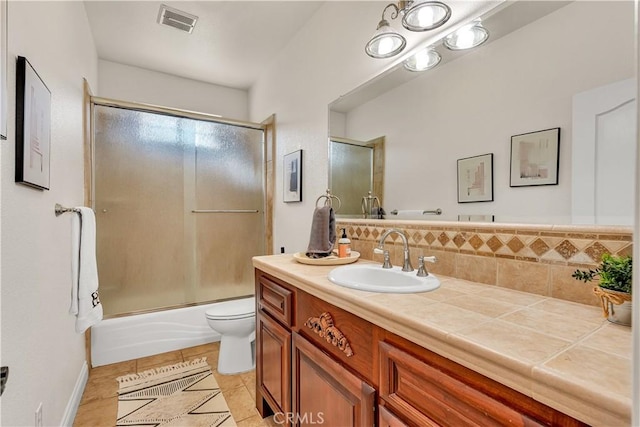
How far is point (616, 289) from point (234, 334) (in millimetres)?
2040

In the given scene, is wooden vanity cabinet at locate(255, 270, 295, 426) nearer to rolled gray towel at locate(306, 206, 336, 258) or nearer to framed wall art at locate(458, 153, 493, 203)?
rolled gray towel at locate(306, 206, 336, 258)

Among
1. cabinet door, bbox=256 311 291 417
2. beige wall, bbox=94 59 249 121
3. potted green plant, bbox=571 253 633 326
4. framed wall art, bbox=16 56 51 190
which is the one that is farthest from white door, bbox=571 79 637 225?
beige wall, bbox=94 59 249 121

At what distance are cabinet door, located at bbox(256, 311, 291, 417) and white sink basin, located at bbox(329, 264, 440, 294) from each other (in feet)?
1.22

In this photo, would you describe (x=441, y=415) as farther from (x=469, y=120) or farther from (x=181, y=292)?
(x=181, y=292)

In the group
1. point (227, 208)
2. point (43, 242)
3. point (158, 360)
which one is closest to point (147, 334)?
point (158, 360)

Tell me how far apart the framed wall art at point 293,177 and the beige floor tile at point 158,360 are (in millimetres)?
1545

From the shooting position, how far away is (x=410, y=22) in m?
1.24

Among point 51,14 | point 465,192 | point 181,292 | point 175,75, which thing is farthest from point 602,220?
point 175,75

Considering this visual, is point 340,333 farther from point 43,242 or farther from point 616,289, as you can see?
point 43,242

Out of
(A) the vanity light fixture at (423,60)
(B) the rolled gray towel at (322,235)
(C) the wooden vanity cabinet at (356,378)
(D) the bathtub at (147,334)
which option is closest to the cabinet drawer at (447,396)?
(C) the wooden vanity cabinet at (356,378)

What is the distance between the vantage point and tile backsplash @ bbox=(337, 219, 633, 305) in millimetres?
849

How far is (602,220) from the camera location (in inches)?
33.3

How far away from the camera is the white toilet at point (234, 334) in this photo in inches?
80.9

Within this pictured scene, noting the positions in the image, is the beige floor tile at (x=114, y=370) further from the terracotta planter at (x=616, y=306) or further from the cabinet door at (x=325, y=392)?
the terracotta planter at (x=616, y=306)
